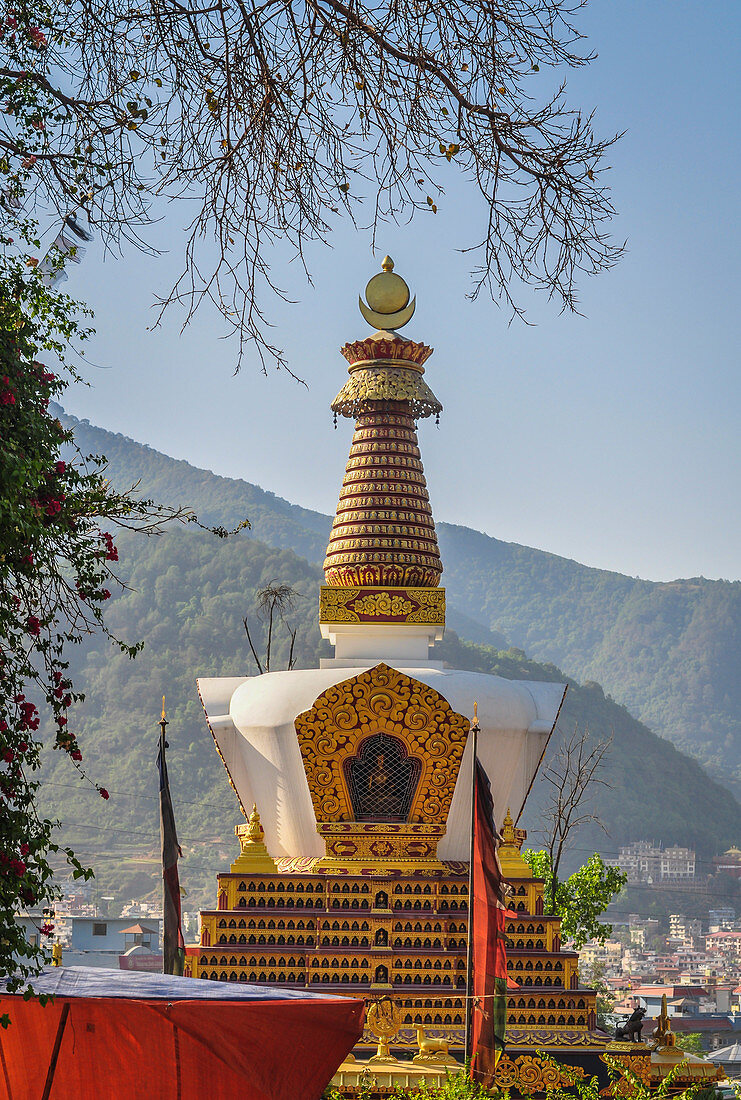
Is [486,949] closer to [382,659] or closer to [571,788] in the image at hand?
[382,659]

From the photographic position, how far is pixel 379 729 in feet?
65.0

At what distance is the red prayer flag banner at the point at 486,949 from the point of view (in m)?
14.5

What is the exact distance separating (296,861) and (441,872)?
2.10 m

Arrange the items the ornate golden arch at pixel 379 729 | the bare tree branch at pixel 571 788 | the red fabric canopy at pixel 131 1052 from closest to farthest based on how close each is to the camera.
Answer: the red fabric canopy at pixel 131 1052 → the ornate golden arch at pixel 379 729 → the bare tree branch at pixel 571 788

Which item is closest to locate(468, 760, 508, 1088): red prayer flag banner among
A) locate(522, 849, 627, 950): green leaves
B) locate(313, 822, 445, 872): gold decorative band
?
locate(313, 822, 445, 872): gold decorative band

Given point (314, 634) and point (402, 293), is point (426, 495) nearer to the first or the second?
point (402, 293)

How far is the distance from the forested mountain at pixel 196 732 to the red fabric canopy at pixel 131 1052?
9146cm

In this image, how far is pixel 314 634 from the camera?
115500 millimetres

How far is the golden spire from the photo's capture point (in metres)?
22.8

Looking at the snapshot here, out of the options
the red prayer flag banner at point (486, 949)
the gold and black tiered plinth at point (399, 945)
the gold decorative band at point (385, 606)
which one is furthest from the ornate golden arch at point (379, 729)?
the red prayer flag banner at point (486, 949)

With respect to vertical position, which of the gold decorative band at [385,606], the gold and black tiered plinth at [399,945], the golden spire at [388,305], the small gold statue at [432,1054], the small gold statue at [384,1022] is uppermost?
the golden spire at [388,305]

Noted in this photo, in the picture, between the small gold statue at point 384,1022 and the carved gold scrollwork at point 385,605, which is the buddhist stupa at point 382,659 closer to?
the carved gold scrollwork at point 385,605

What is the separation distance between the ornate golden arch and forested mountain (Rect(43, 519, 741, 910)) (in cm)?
8042

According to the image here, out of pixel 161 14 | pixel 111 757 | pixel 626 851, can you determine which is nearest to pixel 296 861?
pixel 161 14
